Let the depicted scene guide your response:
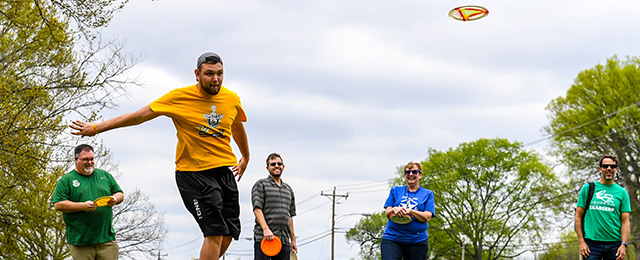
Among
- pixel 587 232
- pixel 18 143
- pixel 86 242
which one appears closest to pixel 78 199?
pixel 86 242

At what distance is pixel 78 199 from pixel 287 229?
249 centimetres

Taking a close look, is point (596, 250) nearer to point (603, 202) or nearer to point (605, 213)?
point (605, 213)

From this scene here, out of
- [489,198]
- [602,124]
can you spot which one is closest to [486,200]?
[489,198]

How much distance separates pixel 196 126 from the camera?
514 centimetres

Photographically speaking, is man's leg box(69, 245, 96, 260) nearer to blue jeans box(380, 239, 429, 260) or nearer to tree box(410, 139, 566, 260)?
blue jeans box(380, 239, 429, 260)

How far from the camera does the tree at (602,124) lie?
3048cm

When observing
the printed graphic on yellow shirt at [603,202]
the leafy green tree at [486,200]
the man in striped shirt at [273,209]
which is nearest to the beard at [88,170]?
the man in striped shirt at [273,209]

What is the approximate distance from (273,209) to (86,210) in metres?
2.22

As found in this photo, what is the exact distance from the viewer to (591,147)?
31.9 meters

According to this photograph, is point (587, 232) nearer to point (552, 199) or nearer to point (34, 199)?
point (34, 199)

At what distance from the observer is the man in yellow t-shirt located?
5062 millimetres

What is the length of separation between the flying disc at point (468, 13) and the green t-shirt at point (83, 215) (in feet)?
24.9

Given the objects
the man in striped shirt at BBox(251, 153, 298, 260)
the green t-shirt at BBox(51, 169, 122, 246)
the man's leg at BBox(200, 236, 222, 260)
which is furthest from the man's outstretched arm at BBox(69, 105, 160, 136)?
the man in striped shirt at BBox(251, 153, 298, 260)

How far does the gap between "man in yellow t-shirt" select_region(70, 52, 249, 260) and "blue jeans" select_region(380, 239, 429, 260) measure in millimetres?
3051
